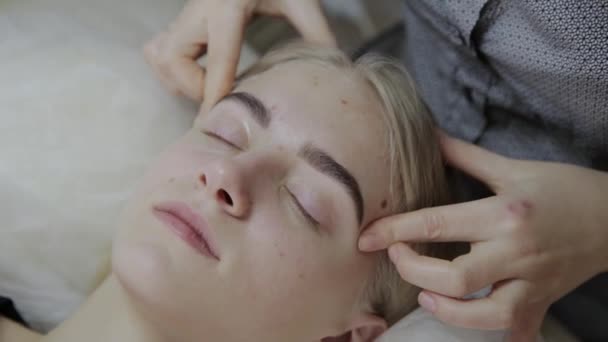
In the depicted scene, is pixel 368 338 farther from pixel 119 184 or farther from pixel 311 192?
pixel 119 184

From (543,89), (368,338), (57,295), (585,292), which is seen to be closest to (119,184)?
(57,295)

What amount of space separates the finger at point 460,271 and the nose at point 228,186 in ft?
0.71

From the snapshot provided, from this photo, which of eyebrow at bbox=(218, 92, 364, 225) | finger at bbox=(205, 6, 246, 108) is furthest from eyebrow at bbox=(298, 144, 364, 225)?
finger at bbox=(205, 6, 246, 108)

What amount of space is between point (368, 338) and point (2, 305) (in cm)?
58

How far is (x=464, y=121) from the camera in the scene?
120 centimetres

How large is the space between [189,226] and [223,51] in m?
0.32

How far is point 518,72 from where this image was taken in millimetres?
1048

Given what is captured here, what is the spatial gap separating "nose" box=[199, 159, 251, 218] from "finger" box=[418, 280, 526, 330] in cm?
27

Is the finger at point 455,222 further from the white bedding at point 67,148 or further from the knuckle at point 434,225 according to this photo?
the white bedding at point 67,148

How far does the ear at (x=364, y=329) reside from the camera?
98 cm

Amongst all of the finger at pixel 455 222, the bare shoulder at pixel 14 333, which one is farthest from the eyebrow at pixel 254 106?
the bare shoulder at pixel 14 333

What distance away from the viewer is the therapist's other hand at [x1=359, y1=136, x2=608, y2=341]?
84 centimetres

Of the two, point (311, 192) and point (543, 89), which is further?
point (543, 89)

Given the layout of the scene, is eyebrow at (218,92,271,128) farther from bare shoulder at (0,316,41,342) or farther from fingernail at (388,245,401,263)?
bare shoulder at (0,316,41,342)
